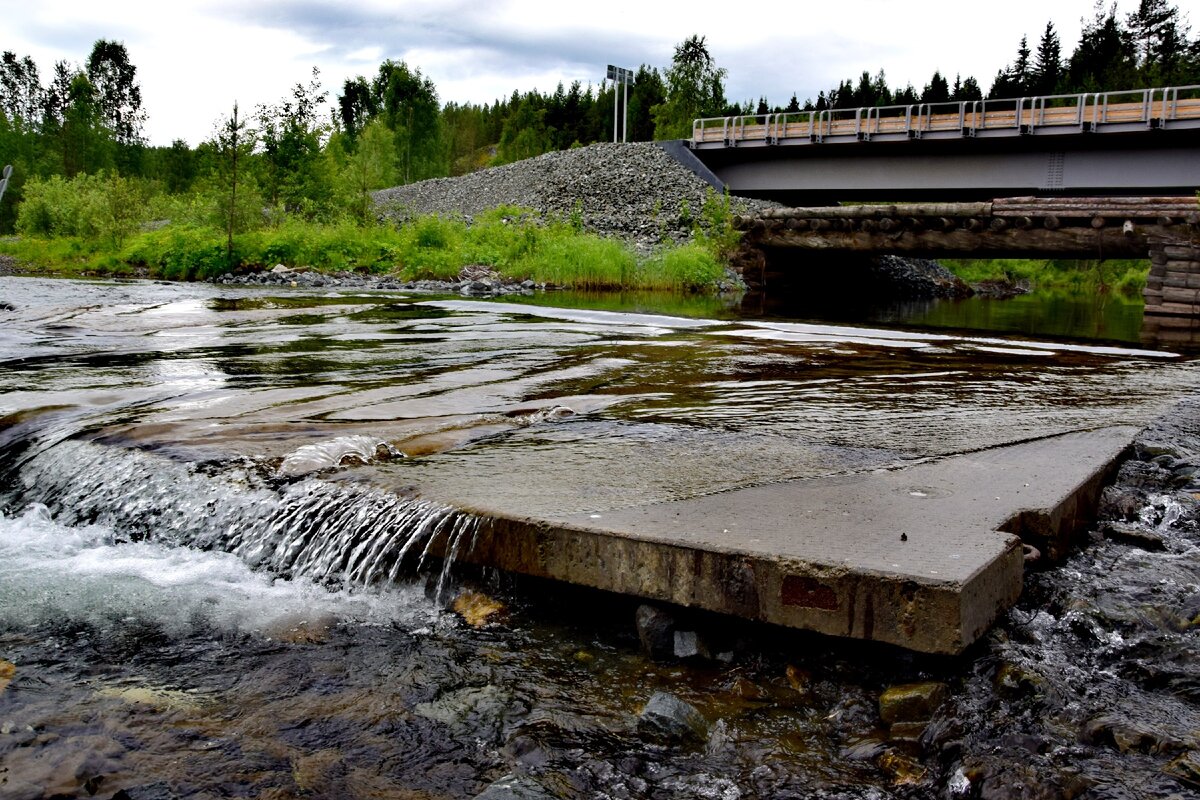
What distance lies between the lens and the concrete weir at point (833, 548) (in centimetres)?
260

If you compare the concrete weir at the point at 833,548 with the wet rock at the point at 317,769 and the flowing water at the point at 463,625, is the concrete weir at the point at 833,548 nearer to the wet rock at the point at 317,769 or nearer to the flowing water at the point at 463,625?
the flowing water at the point at 463,625

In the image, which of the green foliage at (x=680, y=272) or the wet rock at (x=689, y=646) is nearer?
the wet rock at (x=689, y=646)

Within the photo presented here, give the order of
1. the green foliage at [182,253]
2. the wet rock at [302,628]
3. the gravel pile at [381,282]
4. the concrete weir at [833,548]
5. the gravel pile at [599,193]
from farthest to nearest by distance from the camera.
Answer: the gravel pile at [599,193] → the green foliage at [182,253] → the gravel pile at [381,282] → the wet rock at [302,628] → the concrete weir at [833,548]

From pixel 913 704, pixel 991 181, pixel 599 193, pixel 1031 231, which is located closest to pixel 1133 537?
pixel 913 704

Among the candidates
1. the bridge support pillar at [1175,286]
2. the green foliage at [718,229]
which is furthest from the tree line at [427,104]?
the bridge support pillar at [1175,286]

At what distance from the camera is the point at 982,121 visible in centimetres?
3703

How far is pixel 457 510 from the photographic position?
345 centimetres

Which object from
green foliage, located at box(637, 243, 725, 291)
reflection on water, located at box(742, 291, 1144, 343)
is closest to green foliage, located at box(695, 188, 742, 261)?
green foliage, located at box(637, 243, 725, 291)

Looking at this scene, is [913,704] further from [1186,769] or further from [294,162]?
[294,162]

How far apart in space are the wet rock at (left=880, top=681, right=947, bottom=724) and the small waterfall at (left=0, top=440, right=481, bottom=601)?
1.50m

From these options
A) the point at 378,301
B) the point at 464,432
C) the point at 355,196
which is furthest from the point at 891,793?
the point at 355,196

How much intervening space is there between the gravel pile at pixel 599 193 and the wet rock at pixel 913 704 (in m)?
30.0

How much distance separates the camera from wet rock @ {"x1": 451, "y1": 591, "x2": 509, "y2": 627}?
3.27 metres

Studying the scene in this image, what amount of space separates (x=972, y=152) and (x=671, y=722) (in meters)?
40.0
